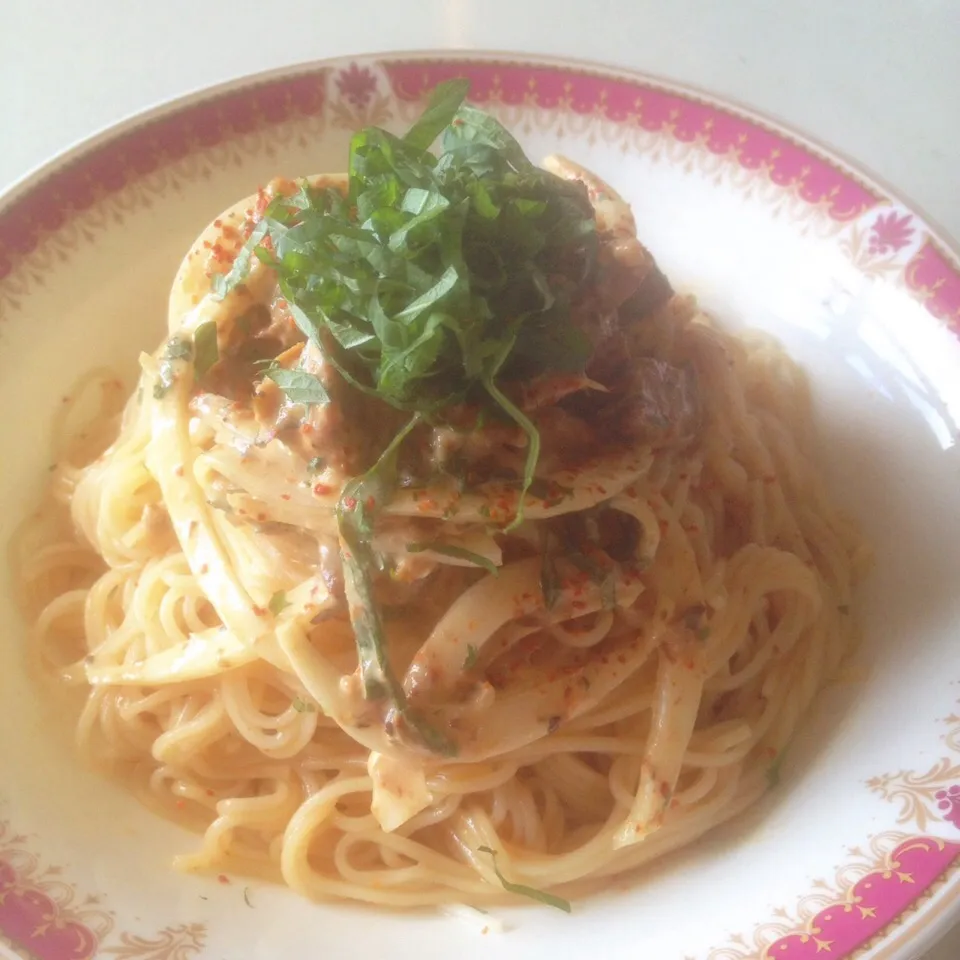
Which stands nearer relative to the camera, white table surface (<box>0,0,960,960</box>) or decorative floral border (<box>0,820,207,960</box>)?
decorative floral border (<box>0,820,207,960</box>)


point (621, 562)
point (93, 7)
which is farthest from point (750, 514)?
point (93, 7)

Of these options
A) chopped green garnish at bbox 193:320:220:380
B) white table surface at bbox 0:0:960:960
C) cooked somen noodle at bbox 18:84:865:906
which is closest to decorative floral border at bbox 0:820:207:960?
cooked somen noodle at bbox 18:84:865:906

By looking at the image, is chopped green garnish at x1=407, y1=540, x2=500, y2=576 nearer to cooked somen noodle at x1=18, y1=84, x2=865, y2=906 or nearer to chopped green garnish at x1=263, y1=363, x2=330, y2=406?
cooked somen noodle at x1=18, y1=84, x2=865, y2=906

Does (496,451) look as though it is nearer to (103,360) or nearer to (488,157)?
(488,157)

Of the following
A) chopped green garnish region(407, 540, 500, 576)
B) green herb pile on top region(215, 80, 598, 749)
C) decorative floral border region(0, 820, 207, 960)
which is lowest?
decorative floral border region(0, 820, 207, 960)

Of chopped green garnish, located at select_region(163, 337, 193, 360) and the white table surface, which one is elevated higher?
the white table surface

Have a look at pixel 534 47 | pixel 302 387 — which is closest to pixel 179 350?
pixel 302 387
